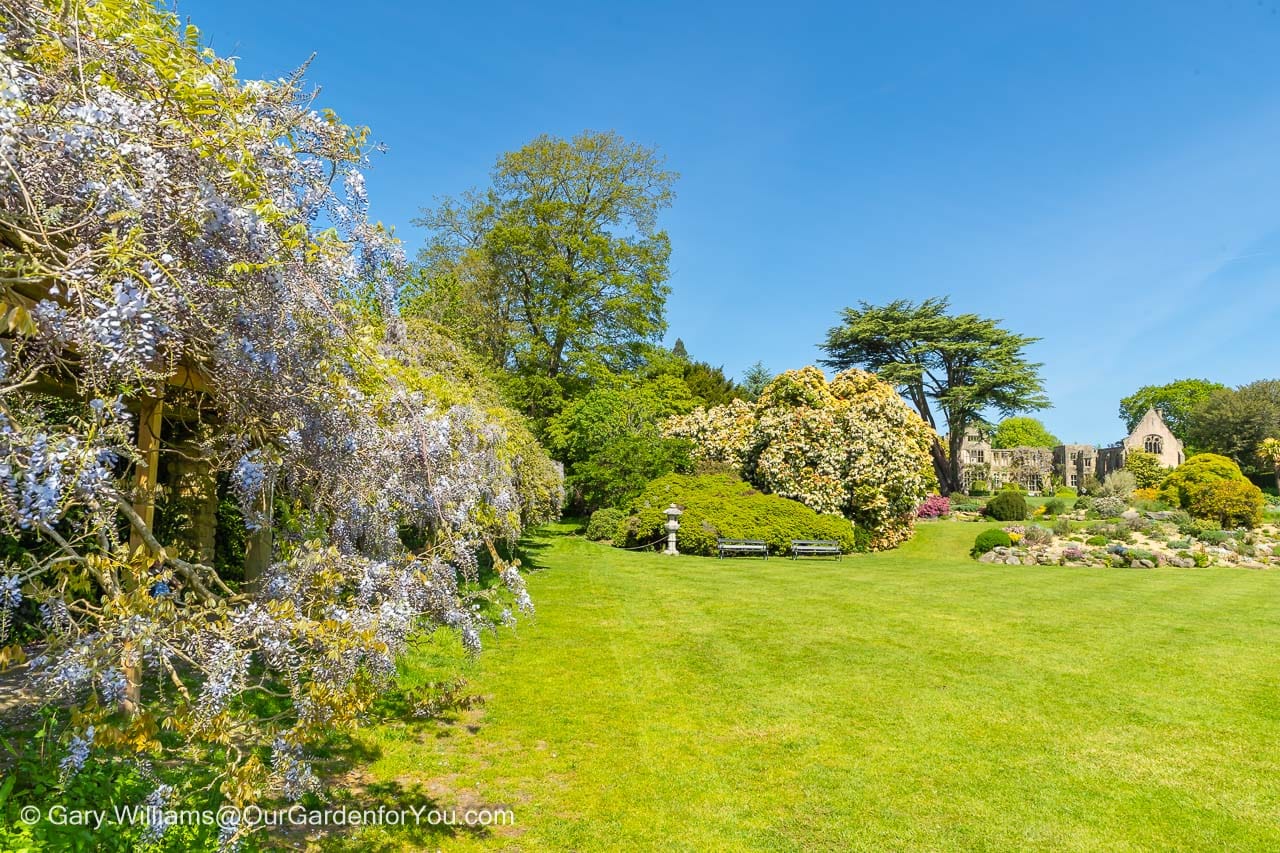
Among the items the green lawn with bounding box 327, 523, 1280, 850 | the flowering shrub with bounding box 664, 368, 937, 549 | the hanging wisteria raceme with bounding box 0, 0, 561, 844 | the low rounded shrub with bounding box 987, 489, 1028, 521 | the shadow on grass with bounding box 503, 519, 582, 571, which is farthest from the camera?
the low rounded shrub with bounding box 987, 489, 1028, 521

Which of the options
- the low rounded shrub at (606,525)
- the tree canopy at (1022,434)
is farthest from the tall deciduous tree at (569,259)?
the tree canopy at (1022,434)

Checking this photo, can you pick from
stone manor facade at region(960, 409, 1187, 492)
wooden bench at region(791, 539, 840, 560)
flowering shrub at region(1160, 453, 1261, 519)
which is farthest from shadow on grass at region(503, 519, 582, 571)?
stone manor facade at region(960, 409, 1187, 492)

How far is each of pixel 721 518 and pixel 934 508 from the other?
43.6 feet

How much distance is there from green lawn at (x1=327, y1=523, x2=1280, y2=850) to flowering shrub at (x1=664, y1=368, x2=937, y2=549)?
288 inches

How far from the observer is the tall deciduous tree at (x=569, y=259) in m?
22.4

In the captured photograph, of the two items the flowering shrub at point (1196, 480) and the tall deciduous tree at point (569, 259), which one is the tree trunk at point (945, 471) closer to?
the flowering shrub at point (1196, 480)

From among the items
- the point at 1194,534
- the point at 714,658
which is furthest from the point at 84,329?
the point at 1194,534

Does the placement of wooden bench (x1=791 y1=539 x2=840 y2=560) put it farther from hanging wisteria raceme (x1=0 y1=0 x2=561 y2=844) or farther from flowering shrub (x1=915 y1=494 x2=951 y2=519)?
hanging wisteria raceme (x1=0 y1=0 x2=561 y2=844)

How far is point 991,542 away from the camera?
16.4 meters

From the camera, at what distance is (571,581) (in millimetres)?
11344

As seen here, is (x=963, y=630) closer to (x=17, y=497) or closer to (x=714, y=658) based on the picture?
(x=714, y=658)

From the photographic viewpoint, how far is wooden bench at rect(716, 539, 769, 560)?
1547cm

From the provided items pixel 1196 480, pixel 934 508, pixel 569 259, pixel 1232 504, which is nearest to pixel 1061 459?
pixel 934 508

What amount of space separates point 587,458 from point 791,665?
11.3 m
